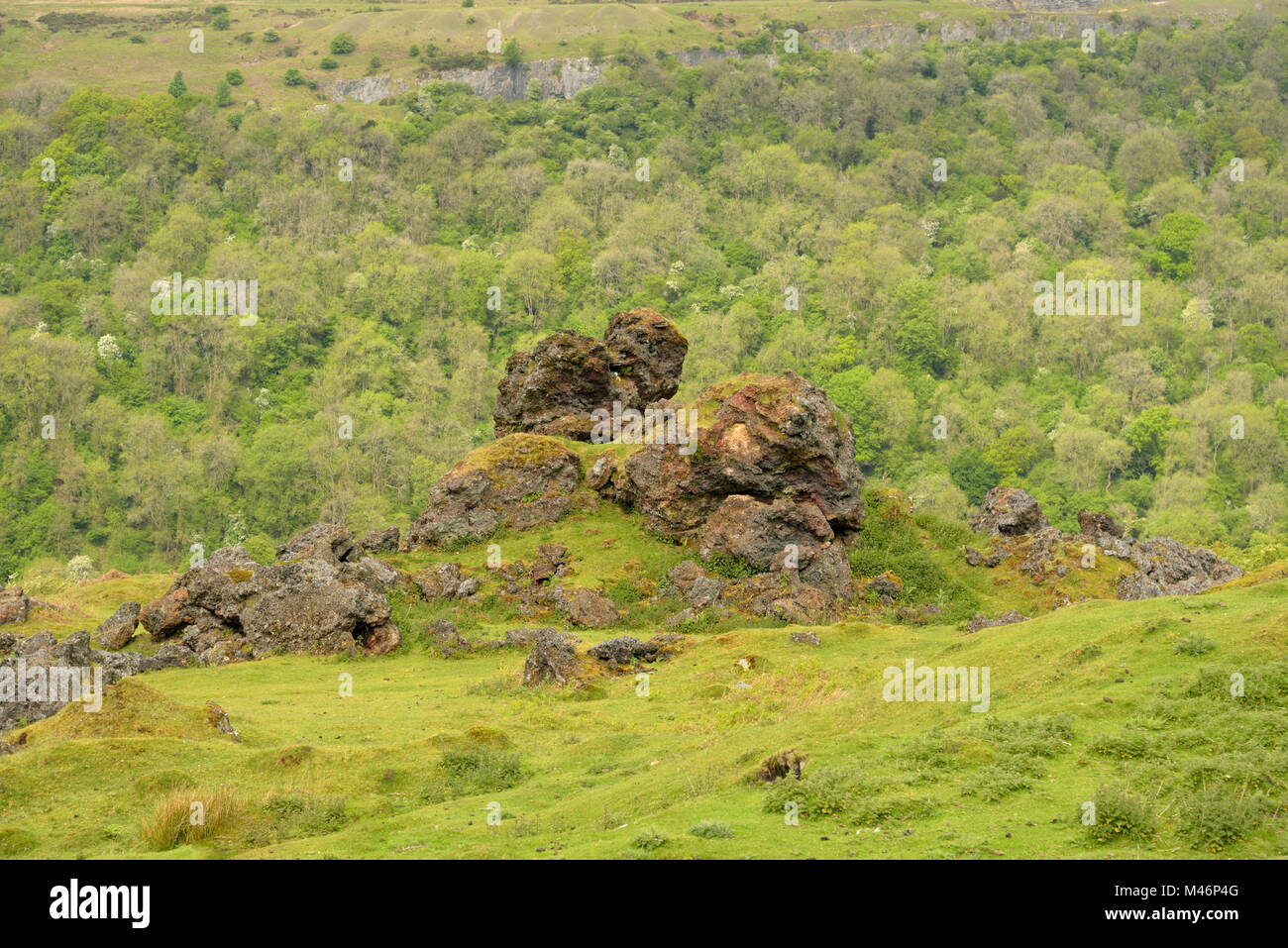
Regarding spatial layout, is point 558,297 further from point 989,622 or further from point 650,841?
point 650,841

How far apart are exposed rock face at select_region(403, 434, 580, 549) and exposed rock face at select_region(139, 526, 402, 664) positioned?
22.4ft

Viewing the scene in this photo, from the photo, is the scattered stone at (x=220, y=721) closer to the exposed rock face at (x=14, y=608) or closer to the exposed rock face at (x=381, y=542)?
the exposed rock face at (x=14, y=608)

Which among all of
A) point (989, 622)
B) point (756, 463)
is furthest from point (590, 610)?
point (989, 622)

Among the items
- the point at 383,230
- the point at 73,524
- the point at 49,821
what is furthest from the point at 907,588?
the point at 383,230

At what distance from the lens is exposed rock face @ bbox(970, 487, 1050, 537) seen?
49.1 metres

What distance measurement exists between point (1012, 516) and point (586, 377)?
62.0 feet

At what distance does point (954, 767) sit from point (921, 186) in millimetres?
184007

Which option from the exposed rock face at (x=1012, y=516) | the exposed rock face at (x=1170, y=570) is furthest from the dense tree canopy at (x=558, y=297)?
the exposed rock face at (x=1170, y=570)

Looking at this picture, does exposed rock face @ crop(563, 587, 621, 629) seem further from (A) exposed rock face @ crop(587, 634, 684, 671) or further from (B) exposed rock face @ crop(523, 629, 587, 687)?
(B) exposed rock face @ crop(523, 629, 587, 687)

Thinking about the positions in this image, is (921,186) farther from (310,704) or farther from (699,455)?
(310,704)

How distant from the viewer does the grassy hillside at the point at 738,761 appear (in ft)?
47.7

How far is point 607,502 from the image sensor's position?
1907 inches

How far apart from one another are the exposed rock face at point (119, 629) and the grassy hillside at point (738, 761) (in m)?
8.13

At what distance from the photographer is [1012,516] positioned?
4906 centimetres
